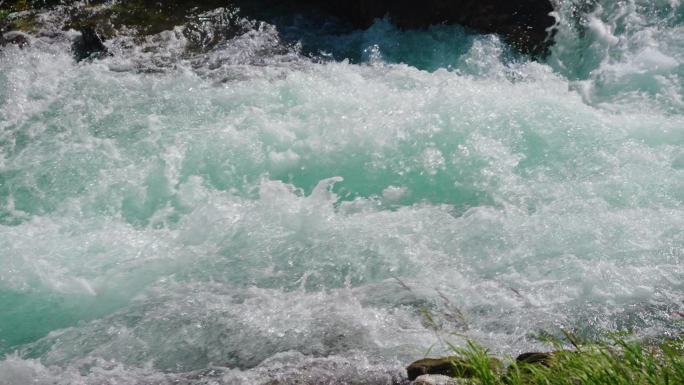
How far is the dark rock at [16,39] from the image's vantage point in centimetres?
870

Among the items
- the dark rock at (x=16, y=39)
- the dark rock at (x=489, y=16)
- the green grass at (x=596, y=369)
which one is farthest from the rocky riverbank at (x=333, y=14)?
the green grass at (x=596, y=369)

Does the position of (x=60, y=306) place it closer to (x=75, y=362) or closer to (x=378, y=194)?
(x=75, y=362)

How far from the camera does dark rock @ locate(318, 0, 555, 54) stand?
8.53 m

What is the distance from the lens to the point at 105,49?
8578 millimetres

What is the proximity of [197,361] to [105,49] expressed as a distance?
223 inches

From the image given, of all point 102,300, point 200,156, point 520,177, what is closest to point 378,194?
point 520,177

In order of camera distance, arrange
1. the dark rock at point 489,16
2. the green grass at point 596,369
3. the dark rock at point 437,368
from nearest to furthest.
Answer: the green grass at point 596,369, the dark rock at point 437,368, the dark rock at point 489,16

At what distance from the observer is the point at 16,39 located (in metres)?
8.77

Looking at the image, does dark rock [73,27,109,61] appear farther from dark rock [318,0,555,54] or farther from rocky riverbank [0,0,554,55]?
dark rock [318,0,555,54]

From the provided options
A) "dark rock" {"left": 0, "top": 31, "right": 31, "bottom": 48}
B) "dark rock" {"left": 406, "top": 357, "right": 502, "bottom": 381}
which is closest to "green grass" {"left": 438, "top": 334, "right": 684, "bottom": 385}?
"dark rock" {"left": 406, "top": 357, "right": 502, "bottom": 381}

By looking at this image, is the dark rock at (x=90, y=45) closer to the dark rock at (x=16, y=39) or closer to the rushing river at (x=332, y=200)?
the rushing river at (x=332, y=200)

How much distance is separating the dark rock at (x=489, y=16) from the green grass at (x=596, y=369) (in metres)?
5.99

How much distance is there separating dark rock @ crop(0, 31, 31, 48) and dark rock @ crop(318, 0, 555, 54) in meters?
4.84

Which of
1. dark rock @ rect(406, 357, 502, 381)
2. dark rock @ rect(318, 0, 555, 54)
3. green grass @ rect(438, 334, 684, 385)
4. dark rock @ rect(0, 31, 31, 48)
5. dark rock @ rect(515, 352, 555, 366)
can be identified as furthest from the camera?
dark rock @ rect(0, 31, 31, 48)
